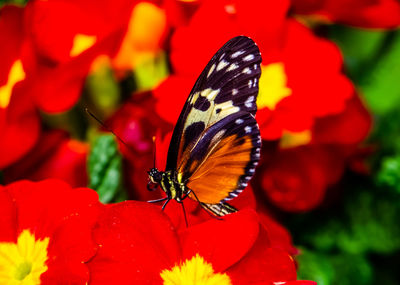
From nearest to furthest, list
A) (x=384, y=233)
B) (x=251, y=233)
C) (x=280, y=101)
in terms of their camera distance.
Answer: (x=251, y=233) → (x=280, y=101) → (x=384, y=233)

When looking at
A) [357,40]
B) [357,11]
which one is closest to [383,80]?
[357,40]

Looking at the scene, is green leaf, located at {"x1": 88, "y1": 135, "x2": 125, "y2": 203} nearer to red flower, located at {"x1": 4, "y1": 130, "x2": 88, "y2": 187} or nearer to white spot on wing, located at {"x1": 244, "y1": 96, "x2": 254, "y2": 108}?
red flower, located at {"x1": 4, "y1": 130, "x2": 88, "y2": 187}

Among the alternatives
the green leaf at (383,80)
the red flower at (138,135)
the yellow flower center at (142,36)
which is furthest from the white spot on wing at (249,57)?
the green leaf at (383,80)

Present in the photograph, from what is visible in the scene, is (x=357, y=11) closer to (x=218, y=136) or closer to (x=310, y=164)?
(x=310, y=164)

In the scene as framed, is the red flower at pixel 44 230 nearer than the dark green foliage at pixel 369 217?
Yes

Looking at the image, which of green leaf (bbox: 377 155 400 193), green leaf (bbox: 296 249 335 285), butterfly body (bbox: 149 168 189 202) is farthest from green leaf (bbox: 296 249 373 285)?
butterfly body (bbox: 149 168 189 202)

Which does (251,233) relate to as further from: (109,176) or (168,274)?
(109,176)

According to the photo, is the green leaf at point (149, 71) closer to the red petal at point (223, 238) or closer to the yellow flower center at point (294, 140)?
the yellow flower center at point (294, 140)

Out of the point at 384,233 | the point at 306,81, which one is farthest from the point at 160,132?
the point at 384,233
